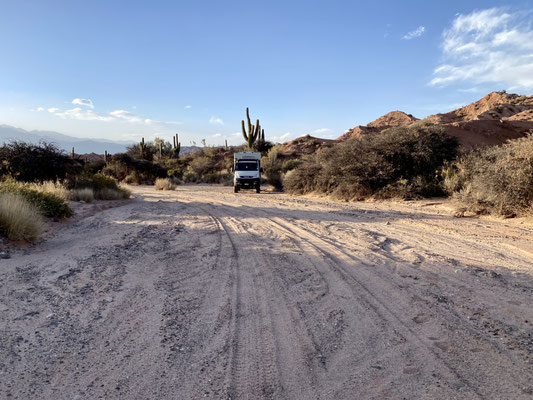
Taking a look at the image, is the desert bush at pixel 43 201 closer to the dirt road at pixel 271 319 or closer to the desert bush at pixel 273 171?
the dirt road at pixel 271 319

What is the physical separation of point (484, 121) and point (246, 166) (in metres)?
24.7

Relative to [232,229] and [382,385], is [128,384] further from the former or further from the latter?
[232,229]

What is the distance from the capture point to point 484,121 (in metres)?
34.3

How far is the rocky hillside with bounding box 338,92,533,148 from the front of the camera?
31.5 meters

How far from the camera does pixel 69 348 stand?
11.6 feet

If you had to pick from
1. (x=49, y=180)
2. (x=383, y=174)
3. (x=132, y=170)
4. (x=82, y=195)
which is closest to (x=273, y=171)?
(x=383, y=174)

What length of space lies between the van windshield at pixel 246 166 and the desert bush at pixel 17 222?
704 inches

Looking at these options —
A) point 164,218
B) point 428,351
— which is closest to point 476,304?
point 428,351

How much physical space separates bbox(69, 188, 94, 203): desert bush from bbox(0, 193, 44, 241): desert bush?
7.67 meters

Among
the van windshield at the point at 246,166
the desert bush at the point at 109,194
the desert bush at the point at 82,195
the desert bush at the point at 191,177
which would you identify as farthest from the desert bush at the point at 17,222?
the desert bush at the point at 191,177

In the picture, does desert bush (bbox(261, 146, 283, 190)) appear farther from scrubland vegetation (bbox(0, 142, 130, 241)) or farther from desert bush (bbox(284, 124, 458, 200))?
scrubland vegetation (bbox(0, 142, 130, 241))

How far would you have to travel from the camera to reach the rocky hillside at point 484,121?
31453 millimetres

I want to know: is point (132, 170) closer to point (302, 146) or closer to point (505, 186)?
point (302, 146)

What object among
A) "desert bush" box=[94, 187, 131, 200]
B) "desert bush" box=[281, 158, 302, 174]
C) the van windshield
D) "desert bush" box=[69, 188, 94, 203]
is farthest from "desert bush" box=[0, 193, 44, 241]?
"desert bush" box=[281, 158, 302, 174]
